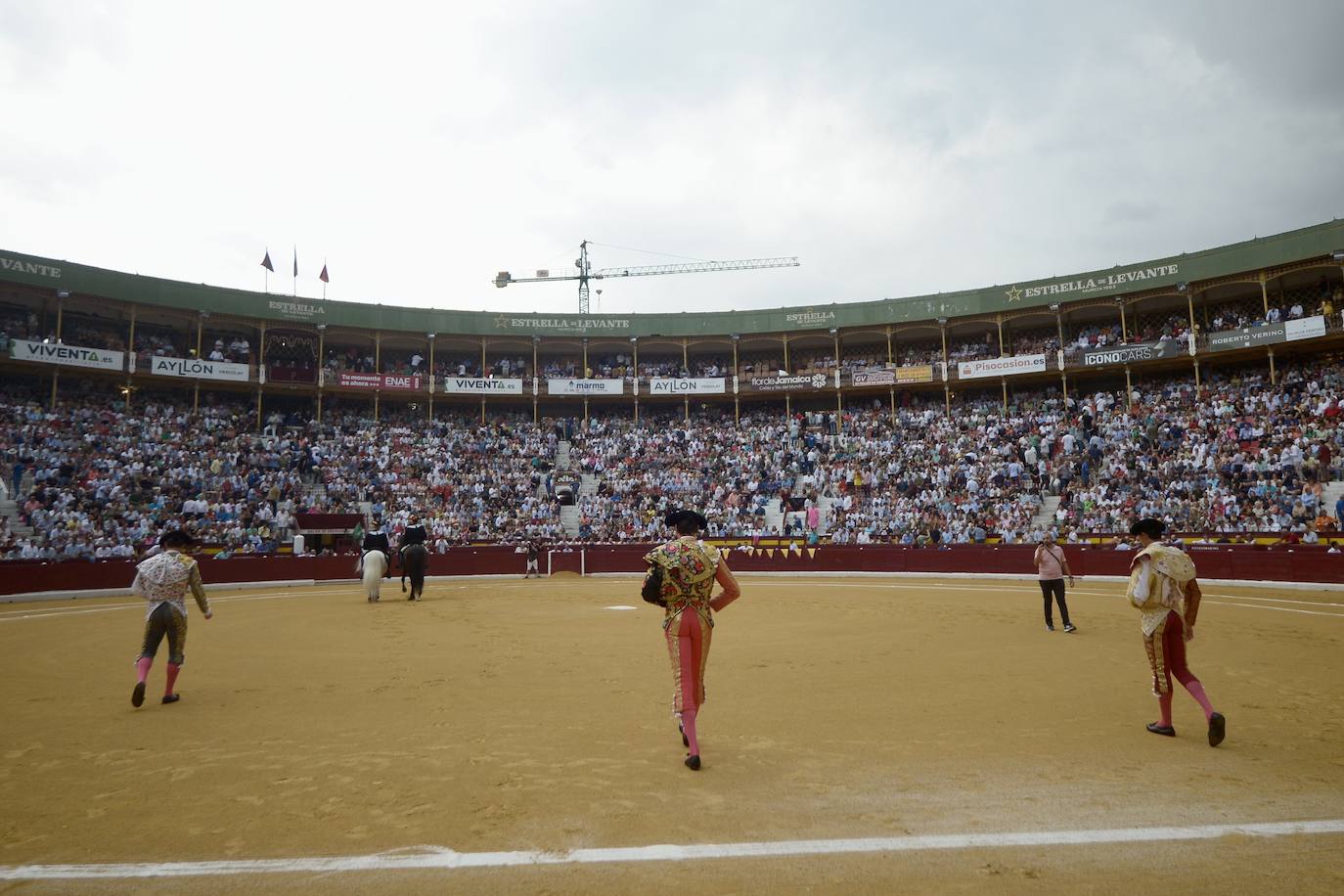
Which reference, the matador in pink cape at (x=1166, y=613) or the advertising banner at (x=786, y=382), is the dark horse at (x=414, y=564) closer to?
the matador in pink cape at (x=1166, y=613)

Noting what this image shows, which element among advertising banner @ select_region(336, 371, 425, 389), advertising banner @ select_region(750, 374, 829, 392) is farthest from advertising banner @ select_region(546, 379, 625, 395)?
advertising banner @ select_region(750, 374, 829, 392)

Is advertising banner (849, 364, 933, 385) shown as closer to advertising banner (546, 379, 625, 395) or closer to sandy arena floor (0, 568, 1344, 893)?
advertising banner (546, 379, 625, 395)

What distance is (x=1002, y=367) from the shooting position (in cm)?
3278

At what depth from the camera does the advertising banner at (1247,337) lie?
2720 centimetres

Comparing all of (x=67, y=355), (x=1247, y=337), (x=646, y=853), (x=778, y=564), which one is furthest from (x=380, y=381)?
(x=1247, y=337)

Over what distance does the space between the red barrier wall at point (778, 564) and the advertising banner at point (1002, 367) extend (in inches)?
462

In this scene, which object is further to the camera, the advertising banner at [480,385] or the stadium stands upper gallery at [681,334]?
the advertising banner at [480,385]

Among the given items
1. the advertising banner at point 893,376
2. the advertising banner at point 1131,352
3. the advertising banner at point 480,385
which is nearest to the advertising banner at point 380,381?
the advertising banner at point 480,385

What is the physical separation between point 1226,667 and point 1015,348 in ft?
97.2

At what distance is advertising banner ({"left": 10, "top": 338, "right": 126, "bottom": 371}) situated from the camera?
2767cm

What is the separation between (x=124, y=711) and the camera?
6.74 metres

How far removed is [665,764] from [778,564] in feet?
73.5

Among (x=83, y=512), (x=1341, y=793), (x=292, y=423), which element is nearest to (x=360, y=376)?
(x=292, y=423)

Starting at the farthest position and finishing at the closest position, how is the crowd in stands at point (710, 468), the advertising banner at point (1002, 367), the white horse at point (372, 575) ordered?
the advertising banner at point (1002, 367), the crowd in stands at point (710, 468), the white horse at point (372, 575)
